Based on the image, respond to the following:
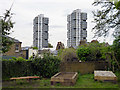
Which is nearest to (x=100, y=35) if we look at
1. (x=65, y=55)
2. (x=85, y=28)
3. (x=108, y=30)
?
(x=108, y=30)

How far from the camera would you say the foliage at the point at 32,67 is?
12.8m

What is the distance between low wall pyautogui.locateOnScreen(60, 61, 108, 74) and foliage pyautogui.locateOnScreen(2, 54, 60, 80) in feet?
5.05

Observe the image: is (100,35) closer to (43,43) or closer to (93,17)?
(93,17)

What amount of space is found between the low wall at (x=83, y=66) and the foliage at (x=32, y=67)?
1539mm

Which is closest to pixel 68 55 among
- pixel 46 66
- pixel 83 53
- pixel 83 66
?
pixel 83 53

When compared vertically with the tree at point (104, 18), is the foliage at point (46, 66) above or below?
below

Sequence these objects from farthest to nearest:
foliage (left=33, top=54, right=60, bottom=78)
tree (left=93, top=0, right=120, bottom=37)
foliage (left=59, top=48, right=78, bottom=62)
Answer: foliage (left=59, top=48, right=78, bottom=62), foliage (left=33, top=54, right=60, bottom=78), tree (left=93, top=0, right=120, bottom=37)

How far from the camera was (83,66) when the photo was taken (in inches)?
622

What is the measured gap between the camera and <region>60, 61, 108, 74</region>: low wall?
50.6 ft

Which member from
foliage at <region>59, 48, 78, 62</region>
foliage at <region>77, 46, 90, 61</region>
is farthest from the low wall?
foliage at <region>59, 48, 78, 62</region>

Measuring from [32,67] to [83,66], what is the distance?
519 centimetres

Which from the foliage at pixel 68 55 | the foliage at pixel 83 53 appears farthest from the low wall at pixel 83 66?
the foliage at pixel 68 55

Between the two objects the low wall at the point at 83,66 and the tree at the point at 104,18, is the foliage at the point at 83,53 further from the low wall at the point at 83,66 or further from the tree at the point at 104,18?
the tree at the point at 104,18

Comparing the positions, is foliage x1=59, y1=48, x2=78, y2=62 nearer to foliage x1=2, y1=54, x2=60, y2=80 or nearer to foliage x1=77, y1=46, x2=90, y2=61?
foliage x1=77, y1=46, x2=90, y2=61
